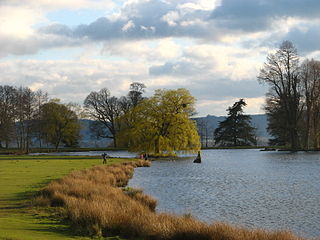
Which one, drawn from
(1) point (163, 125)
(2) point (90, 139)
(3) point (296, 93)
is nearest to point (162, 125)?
(1) point (163, 125)

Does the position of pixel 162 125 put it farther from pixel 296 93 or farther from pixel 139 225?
pixel 139 225

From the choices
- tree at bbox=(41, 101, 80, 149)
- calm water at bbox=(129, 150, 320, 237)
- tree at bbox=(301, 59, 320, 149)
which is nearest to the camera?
calm water at bbox=(129, 150, 320, 237)

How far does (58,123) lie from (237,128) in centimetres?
4559

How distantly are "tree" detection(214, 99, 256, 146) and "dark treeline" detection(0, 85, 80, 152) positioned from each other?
38159mm

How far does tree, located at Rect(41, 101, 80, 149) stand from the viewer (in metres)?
98.1

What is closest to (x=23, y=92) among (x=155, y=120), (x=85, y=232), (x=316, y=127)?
(x=155, y=120)

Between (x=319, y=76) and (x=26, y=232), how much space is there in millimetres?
70392

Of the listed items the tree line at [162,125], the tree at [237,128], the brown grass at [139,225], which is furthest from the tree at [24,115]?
the brown grass at [139,225]

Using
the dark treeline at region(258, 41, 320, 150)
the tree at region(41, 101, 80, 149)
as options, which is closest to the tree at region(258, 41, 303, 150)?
the dark treeline at region(258, 41, 320, 150)

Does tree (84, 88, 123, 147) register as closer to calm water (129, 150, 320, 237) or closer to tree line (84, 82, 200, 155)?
tree line (84, 82, 200, 155)

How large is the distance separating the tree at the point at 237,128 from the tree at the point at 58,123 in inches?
1497

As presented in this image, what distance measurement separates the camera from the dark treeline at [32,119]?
298 ft

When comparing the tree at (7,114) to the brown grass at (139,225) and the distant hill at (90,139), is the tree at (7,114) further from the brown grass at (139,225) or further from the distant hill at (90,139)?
the brown grass at (139,225)

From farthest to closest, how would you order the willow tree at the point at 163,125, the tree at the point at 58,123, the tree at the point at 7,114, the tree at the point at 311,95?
the tree at the point at 58,123
the tree at the point at 7,114
the tree at the point at 311,95
the willow tree at the point at 163,125
